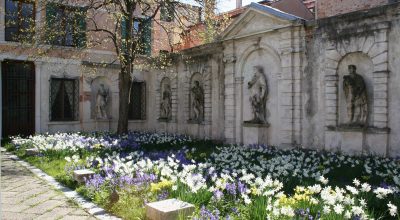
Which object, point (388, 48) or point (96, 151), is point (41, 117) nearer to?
point (96, 151)

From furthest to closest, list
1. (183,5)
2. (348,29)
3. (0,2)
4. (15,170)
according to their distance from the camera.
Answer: (0,2)
(183,5)
(348,29)
(15,170)

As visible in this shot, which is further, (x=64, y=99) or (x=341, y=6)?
(x=64, y=99)

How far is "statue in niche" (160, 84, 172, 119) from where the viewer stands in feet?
57.2

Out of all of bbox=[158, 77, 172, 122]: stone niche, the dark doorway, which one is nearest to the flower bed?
the dark doorway

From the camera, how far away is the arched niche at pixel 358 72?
964cm

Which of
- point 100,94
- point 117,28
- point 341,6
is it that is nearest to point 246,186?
point 117,28

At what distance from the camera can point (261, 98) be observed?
12297 millimetres

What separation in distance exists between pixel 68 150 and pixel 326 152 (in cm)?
710

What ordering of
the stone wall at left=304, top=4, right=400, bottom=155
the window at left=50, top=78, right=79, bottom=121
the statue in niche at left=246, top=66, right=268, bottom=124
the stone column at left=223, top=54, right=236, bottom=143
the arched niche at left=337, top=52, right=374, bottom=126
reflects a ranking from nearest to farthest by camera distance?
the stone wall at left=304, top=4, right=400, bottom=155 < the arched niche at left=337, top=52, right=374, bottom=126 < the statue in niche at left=246, top=66, right=268, bottom=124 < the stone column at left=223, top=54, right=236, bottom=143 < the window at left=50, top=78, right=79, bottom=121

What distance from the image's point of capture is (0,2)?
16.4 metres

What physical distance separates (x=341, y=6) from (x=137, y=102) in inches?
432

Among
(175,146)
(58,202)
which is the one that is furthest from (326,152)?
(58,202)

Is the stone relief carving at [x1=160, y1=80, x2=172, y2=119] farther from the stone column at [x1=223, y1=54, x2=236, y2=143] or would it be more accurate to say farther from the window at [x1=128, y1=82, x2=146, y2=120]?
the stone column at [x1=223, y1=54, x2=236, y2=143]

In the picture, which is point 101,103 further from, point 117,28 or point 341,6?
point 341,6
